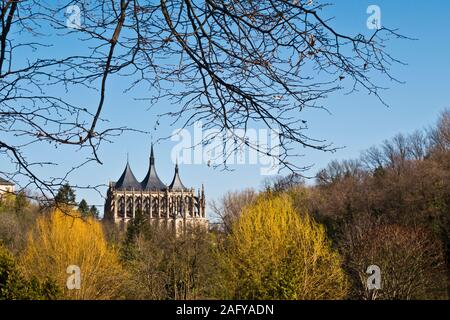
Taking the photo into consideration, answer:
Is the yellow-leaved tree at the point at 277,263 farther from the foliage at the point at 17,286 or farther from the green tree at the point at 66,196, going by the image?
the green tree at the point at 66,196

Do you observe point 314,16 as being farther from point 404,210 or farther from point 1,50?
point 404,210

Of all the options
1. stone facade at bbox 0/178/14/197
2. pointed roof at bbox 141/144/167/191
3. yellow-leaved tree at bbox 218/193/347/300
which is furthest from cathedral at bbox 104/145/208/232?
stone facade at bbox 0/178/14/197

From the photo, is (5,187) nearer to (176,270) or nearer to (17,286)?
(17,286)

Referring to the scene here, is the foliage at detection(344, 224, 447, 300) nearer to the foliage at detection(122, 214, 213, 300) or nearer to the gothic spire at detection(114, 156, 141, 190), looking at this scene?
the foliage at detection(122, 214, 213, 300)

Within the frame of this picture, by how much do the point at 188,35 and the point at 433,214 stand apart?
19628 millimetres

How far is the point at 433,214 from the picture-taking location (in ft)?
68.2

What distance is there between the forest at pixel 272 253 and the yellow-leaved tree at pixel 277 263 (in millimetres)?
24

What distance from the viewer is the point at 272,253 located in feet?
43.4

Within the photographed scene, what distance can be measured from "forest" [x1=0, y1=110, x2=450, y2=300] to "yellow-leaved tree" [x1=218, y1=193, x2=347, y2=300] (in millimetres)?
24

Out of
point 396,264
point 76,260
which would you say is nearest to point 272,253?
point 396,264

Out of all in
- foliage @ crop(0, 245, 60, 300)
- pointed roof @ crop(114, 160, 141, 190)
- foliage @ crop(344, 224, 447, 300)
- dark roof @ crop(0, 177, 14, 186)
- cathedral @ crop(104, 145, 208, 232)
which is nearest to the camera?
dark roof @ crop(0, 177, 14, 186)

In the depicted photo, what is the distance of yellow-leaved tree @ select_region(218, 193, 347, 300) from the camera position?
42.1 feet

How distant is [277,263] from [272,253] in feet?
0.83
